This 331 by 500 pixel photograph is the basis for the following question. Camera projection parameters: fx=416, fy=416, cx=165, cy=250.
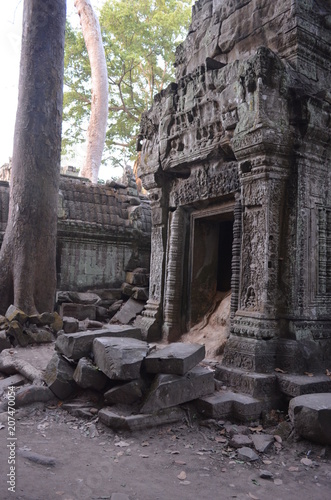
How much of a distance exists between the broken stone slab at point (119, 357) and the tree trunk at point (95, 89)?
14015 millimetres

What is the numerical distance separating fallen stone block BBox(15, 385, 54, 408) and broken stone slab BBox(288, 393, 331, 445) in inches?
95.7

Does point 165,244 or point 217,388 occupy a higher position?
point 165,244

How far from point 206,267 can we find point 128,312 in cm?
246

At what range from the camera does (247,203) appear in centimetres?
482

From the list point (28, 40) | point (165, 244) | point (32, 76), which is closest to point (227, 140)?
point (165, 244)

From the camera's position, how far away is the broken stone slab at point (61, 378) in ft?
14.2

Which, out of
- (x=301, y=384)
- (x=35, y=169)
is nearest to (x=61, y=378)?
(x=301, y=384)

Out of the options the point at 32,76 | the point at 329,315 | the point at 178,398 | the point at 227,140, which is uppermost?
the point at 32,76

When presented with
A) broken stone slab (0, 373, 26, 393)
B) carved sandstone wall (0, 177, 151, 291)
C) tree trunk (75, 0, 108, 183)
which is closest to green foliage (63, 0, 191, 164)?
tree trunk (75, 0, 108, 183)

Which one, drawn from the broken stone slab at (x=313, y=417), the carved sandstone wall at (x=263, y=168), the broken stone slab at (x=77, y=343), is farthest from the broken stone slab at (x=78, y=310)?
the broken stone slab at (x=313, y=417)

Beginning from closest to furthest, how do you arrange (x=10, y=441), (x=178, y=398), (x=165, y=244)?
(x=10, y=441), (x=178, y=398), (x=165, y=244)

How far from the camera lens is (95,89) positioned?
56.7ft

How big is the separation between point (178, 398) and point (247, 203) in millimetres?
2283

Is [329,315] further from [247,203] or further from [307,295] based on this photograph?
[247,203]
